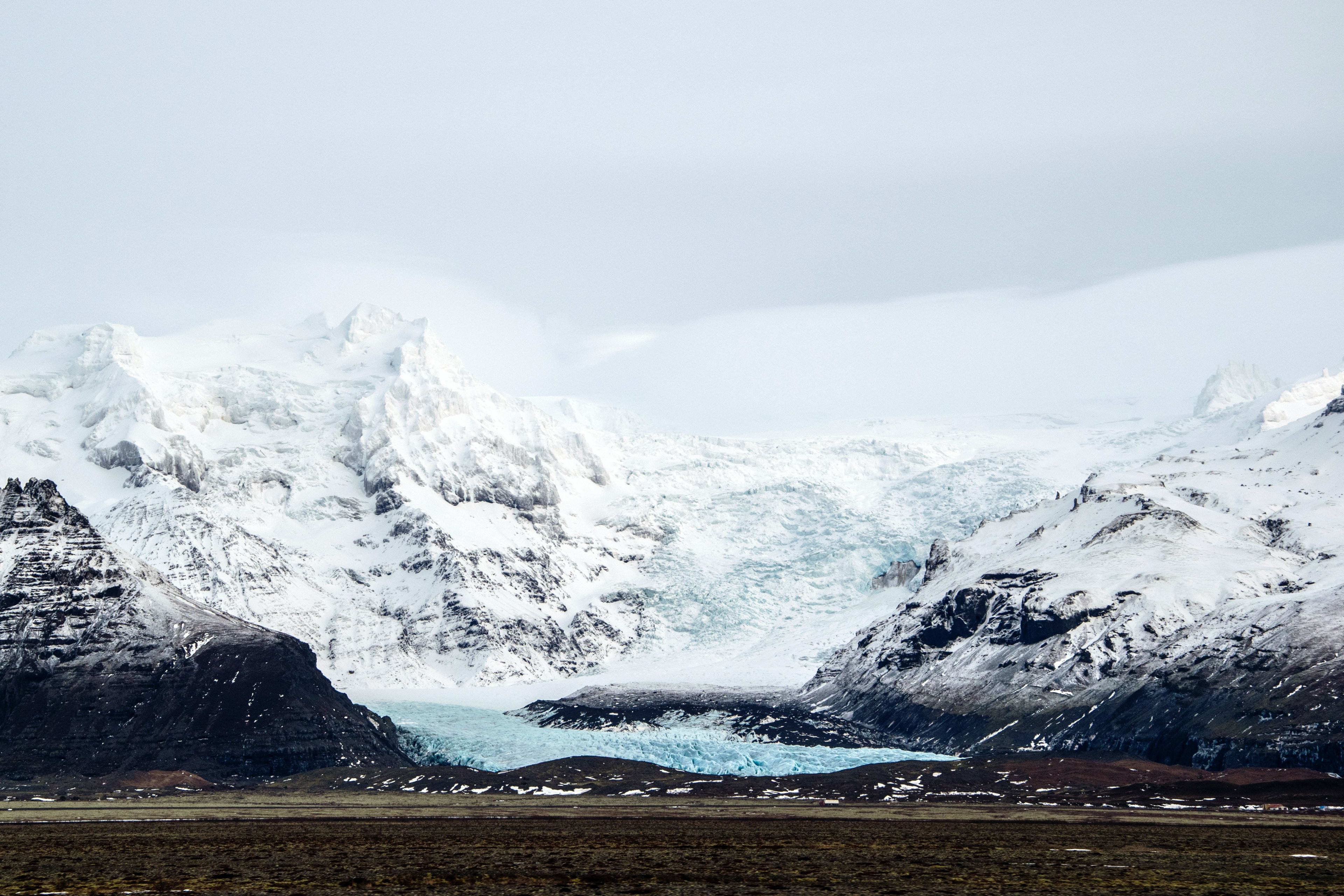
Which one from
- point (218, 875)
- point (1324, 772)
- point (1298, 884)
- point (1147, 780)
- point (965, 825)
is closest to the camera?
point (1298, 884)

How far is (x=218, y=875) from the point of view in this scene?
211 ft

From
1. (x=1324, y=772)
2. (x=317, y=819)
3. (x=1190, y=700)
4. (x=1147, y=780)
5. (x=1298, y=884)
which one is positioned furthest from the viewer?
(x=1190, y=700)

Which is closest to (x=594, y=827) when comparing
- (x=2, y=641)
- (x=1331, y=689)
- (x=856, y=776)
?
(x=856, y=776)

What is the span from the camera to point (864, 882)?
6059 cm

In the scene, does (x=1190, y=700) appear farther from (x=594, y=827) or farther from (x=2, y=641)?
(x=2, y=641)

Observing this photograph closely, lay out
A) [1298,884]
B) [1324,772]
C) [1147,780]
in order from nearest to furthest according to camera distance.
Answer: [1298,884] → [1324,772] → [1147,780]

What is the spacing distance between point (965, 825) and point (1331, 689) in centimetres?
8462

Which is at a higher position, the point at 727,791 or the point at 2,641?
the point at 2,641

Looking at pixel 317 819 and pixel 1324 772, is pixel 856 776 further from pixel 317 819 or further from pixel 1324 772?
pixel 317 819

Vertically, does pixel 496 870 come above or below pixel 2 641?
below

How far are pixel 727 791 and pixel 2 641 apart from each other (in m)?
114

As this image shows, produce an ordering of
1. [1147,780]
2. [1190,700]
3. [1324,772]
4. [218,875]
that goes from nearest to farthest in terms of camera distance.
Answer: [218,875]
[1324,772]
[1147,780]
[1190,700]

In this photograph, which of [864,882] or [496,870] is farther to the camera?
[496,870]

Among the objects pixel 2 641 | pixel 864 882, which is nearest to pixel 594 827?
pixel 864 882
